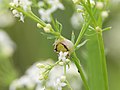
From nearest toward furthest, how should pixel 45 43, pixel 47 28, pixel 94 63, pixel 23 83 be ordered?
1. pixel 47 28
2. pixel 94 63
3. pixel 23 83
4. pixel 45 43

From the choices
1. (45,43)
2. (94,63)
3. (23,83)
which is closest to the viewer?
(94,63)

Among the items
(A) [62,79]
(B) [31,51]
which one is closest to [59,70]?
(A) [62,79]

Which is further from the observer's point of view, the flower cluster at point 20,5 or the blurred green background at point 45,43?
the blurred green background at point 45,43

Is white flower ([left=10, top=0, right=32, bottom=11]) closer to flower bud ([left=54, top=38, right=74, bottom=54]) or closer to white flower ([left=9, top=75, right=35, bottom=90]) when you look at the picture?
flower bud ([left=54, top=38, right=74, bottom=54])

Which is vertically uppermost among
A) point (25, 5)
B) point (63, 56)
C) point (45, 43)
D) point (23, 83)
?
point (45, 43)

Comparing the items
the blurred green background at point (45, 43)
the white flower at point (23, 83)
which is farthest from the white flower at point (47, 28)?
the blurred green background at point (45, 43)

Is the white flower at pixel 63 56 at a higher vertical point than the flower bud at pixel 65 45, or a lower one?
lower

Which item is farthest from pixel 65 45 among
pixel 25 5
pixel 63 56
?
pixel 25 5

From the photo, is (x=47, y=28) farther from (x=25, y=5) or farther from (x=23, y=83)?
(x=23, y=83)

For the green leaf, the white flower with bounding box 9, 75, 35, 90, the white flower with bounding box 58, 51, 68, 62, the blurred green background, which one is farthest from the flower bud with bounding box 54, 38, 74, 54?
the blurred green background

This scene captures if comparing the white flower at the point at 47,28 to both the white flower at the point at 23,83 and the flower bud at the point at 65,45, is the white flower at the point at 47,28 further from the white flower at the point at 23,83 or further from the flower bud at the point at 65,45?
the white flower at the point at 23,83
